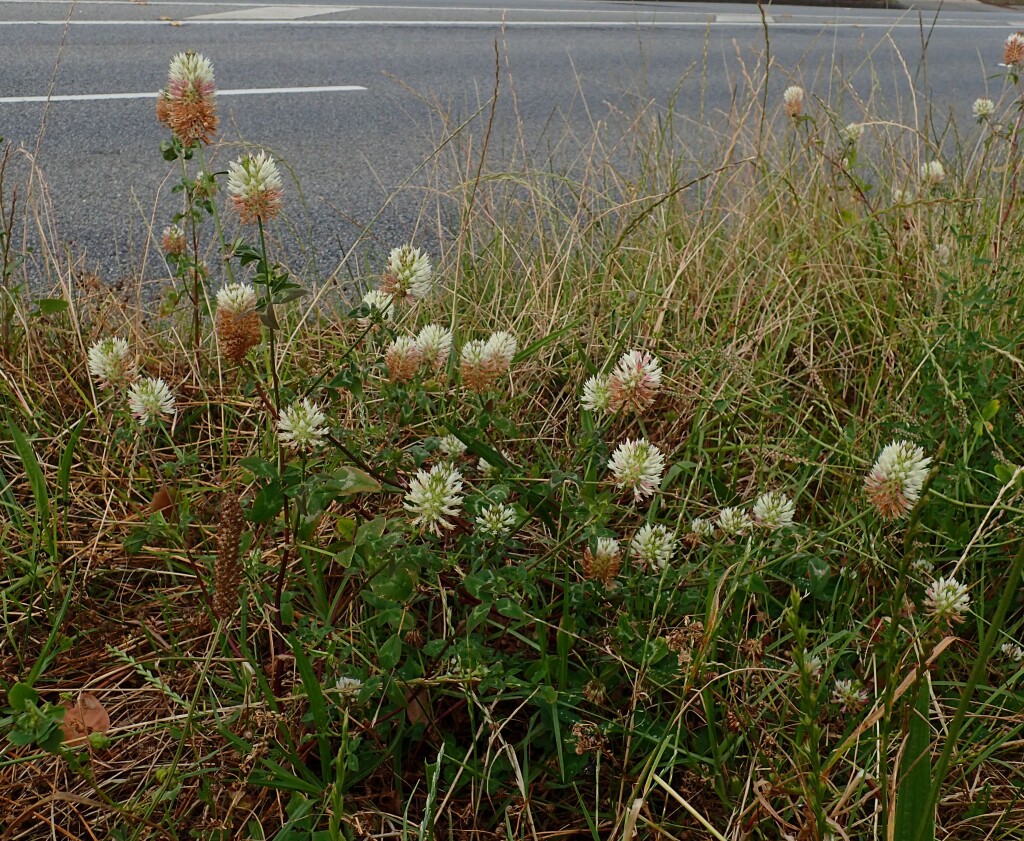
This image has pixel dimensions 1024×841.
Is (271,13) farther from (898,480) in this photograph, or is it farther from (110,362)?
(898,480)

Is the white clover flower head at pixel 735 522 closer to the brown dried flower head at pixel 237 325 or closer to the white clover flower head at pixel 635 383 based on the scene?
the white clover flower head at pixel 635 383

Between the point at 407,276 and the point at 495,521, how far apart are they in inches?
16.0

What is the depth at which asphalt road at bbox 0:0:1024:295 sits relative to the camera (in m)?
3.90

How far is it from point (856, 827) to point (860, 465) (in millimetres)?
793

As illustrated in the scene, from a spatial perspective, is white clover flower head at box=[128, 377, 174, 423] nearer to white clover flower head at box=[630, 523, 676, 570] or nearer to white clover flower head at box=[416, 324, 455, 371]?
white clover flower head at box=[416, 324, 455, 371]

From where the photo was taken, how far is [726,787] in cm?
149

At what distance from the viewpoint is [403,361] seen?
165cm

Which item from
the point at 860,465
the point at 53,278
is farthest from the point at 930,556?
the point at 53,278

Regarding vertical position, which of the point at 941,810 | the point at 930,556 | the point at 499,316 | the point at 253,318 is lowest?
the point at 941,810

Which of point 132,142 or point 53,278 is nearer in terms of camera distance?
point 53,278

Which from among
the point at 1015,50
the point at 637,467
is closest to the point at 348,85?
the point at 1015,50

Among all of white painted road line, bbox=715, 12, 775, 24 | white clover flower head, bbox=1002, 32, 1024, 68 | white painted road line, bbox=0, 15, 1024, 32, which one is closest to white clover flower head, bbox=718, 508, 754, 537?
white clover flower head, bbox=1002, 32, 1024, 68

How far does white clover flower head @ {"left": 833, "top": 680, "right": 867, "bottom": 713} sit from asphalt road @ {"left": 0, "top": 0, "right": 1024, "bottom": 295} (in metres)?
1.53

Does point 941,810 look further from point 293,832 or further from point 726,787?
point 293,832
